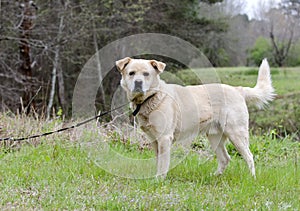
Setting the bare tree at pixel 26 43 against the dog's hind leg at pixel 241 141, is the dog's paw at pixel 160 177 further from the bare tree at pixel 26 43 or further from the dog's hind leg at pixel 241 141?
the bare tree at pixel 26 43

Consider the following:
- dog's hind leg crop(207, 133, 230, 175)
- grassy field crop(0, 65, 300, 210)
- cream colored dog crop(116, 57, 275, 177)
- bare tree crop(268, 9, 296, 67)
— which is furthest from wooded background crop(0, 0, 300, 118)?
bare tree crop(268, 9, 296, 67)

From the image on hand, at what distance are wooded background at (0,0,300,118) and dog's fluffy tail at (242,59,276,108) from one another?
725cm

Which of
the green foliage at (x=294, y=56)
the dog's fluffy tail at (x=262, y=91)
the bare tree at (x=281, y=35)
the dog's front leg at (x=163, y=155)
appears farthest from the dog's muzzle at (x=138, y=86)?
the green foliage at (x=294, y=56)

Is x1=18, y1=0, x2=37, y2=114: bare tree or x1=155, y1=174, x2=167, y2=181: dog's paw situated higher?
x1=18, y1=0, x2=37, y2=114: bare tree

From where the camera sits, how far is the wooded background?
14500mm

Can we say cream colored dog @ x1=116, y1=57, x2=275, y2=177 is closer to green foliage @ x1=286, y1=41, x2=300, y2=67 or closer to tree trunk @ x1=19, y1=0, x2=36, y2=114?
tree trunk @ x1=19, y1=0, x2=36, y2=114

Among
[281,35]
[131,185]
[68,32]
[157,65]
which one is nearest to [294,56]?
[281,35]

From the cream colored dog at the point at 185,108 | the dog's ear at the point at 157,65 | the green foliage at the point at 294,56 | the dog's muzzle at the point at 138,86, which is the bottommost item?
the green foliage at the point at 294,56

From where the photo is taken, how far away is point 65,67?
70.8 feet

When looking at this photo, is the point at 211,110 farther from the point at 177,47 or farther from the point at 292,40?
the point at 292,40

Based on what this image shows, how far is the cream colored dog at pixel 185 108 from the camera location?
496 cm

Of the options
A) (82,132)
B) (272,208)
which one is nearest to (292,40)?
(82,132)

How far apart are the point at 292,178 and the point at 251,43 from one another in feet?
133

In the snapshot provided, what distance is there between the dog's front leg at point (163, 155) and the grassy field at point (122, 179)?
159 mm
